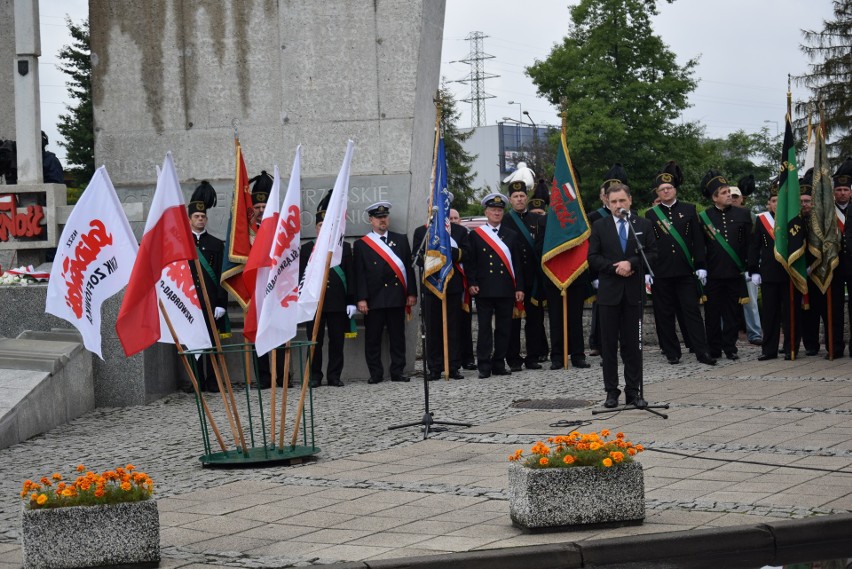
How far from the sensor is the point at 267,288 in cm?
973

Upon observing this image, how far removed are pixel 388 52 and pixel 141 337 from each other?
753 cm

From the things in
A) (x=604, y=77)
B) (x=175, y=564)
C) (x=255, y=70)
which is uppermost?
(x=604, y=77)

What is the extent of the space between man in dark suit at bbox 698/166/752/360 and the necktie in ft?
14.6

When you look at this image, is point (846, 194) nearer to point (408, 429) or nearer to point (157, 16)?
point (408, 429)

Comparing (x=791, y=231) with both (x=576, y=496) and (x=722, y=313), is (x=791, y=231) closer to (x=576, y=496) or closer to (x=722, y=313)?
(x=722, y=313)

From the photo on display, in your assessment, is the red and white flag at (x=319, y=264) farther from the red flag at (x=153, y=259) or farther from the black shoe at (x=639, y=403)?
the black shoe at (x=639, y=403)

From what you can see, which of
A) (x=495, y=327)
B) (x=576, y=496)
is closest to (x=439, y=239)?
(x=495, y=327)

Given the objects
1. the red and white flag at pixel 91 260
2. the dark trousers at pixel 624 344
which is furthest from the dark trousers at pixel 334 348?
the red and white flag at pixel 91 260

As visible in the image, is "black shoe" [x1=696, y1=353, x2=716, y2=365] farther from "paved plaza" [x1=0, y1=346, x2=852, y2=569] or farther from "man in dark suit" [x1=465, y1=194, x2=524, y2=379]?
"man in dark suit" [x1=465, y1=194, x2=524, y2=379]

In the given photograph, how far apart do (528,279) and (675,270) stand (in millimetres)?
1745

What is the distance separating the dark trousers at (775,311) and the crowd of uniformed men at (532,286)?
1cm

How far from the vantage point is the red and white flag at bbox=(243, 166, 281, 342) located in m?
9.79

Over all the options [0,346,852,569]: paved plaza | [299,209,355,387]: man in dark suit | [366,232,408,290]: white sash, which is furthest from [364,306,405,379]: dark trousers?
[0,346,852,569]: paved plaza

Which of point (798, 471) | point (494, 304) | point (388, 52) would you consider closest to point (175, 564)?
point (798, 471)
